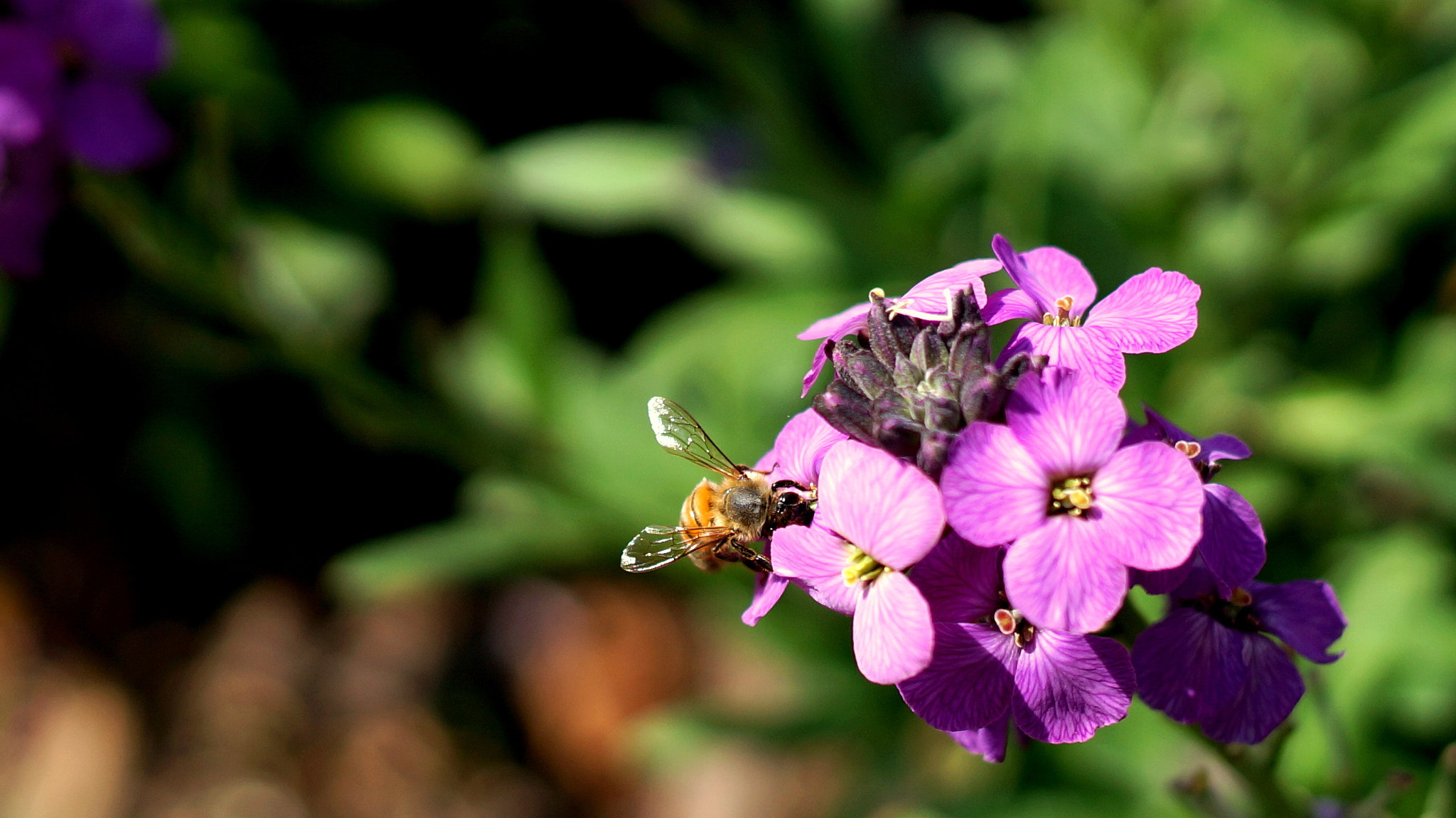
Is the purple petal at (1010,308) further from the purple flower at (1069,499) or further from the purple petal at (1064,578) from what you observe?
the purple petal at (1064,578)

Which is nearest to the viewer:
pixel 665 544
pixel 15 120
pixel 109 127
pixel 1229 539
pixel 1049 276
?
pixel 1229 539

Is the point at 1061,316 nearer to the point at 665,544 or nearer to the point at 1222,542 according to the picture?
the point at 1222,542

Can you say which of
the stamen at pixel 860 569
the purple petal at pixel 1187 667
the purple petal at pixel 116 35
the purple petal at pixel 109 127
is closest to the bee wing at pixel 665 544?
the stamen at pixel 860 569

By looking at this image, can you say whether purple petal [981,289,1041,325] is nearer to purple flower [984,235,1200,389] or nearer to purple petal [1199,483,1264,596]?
purple flower [984,235,1200,389]

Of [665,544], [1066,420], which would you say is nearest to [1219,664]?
[1066,420]

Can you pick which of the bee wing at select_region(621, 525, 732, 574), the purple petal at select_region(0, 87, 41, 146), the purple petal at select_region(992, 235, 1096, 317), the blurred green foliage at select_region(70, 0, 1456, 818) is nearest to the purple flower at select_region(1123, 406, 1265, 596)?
the purple petal at select_region(992, 235, 1096, 317)

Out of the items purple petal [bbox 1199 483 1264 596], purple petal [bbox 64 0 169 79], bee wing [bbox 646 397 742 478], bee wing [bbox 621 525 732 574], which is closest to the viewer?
purple petal [bbox 1199 483 1264 596]

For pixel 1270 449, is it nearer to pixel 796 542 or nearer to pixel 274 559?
pixel 796 542
